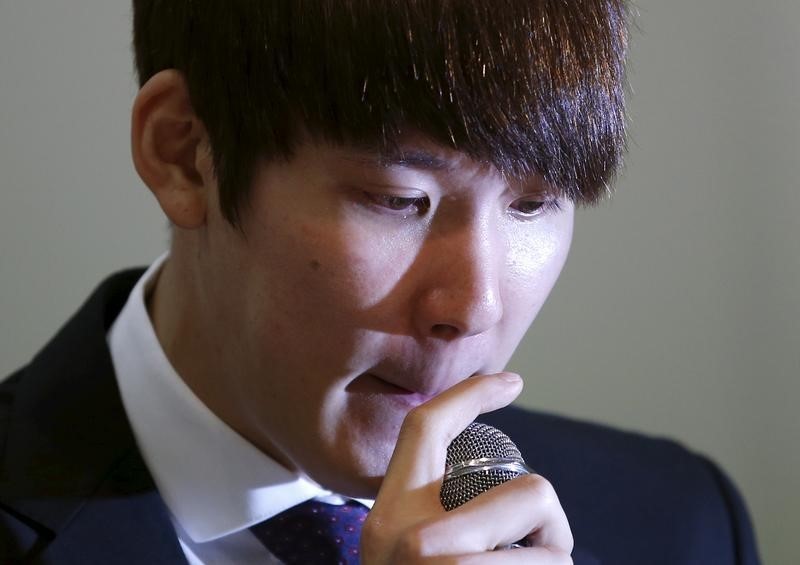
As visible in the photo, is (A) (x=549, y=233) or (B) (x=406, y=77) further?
(A) (x=549, y=233)

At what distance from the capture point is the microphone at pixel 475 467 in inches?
37.3

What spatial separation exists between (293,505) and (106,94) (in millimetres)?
770

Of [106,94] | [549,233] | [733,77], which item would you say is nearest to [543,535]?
[549,233]

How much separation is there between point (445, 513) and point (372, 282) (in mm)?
216

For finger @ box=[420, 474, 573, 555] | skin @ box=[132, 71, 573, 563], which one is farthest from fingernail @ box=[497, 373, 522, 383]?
finger @ box=[420, 474, 573, 555]

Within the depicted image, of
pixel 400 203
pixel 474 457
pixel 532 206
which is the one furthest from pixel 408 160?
pixel 474 457

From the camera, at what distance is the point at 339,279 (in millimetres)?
986

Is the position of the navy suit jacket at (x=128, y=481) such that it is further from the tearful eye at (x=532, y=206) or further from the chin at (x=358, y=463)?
the tearful eye at (x=532, y=206)

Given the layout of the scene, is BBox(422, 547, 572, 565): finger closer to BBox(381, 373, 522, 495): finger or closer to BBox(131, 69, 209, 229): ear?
BBox(381, 373, 522, 495): finger

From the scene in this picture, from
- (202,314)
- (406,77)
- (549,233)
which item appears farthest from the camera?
(202,314)

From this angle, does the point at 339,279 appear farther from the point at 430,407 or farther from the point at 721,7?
the point at 721,7

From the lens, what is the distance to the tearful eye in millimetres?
1021

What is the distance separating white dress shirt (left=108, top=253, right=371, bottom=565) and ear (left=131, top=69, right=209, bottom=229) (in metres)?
0.21

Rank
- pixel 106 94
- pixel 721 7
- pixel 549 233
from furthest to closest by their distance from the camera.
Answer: pixel 721 7
pixel 106 94
pixel 549 233
